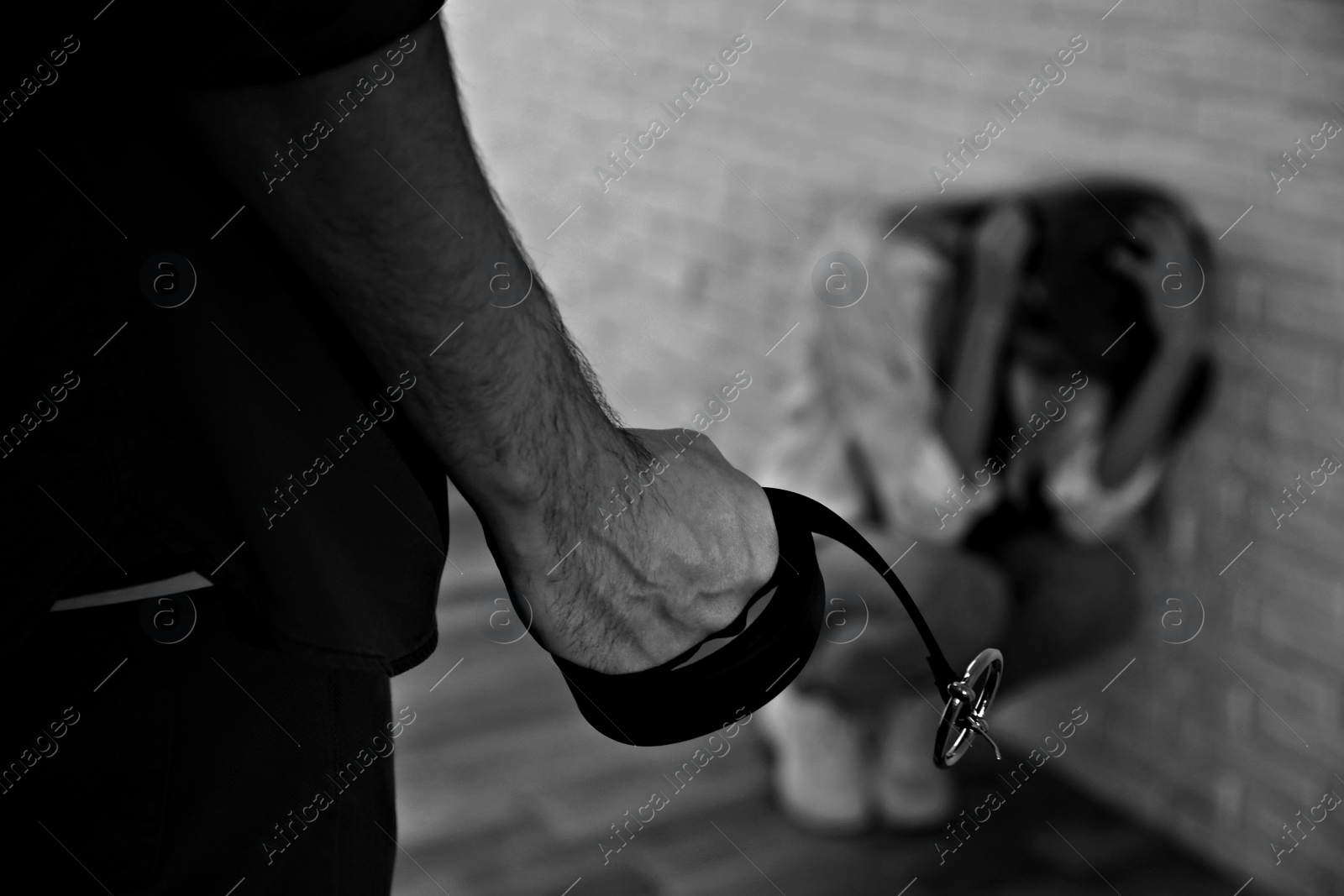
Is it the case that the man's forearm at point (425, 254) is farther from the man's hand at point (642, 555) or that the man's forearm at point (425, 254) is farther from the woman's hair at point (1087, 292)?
the woman's hair at point (1087, 292)

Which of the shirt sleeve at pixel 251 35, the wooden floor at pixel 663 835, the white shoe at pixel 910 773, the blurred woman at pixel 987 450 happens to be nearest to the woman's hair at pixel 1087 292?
the blurred woman at pixel 987 450

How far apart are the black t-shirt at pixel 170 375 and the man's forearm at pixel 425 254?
0.02 metres

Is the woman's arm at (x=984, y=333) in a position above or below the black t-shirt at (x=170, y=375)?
below

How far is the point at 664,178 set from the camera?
318cm

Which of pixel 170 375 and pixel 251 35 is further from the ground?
pixel 251 35

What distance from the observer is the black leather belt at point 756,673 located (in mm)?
733

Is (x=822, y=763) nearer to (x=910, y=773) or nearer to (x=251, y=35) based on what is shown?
(x=910, y=773)

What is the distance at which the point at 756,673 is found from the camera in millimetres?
742

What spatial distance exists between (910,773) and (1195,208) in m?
1.14

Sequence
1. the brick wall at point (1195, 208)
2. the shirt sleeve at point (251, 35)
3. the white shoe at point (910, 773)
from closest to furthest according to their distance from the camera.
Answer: the shirt sleeve at point (251, 35) < the brick wall at point (1195, 208) < the white shoe at point (910, 773)

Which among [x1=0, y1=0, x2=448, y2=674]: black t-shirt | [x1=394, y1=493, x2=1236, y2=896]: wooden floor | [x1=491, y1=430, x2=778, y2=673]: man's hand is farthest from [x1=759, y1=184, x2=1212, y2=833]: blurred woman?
[x1=0, y1=0, x2=448, y2=674]: black t-shirt

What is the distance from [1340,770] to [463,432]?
6.15ft

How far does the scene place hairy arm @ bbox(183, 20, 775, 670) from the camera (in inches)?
21.8

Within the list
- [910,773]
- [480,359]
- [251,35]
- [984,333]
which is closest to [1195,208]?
[984,333]
